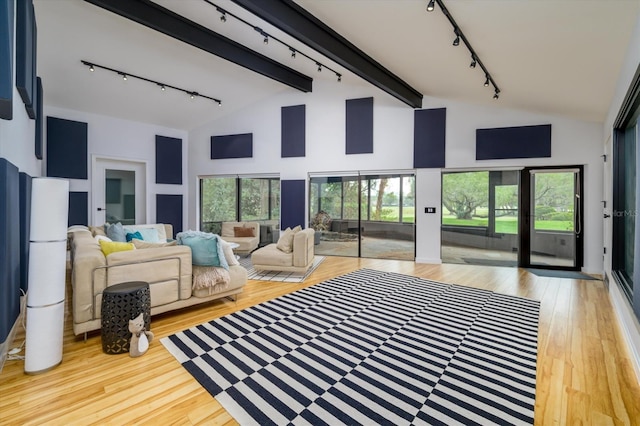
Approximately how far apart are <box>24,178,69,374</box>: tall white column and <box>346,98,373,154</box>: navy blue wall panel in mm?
5723

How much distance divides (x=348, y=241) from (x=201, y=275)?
4.54 meters

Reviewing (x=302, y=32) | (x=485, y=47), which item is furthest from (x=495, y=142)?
(x=302, y=32)

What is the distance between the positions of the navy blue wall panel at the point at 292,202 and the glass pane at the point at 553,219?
16.0ft

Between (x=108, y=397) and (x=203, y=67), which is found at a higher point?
(x=203, y=67)

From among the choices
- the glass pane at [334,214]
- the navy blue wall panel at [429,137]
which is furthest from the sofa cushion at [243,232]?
the navy blue wall panel at [429,137]

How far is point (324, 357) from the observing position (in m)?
2.58

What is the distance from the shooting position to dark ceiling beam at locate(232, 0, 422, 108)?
358 cm

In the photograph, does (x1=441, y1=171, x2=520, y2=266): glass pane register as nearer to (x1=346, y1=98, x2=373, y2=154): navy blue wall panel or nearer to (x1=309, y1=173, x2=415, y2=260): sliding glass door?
(x1=309, y1=173, x2=415, y2=260): sliding glass door

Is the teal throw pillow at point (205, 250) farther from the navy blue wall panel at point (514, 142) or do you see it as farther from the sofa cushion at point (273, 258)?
the navy blue wall panel at point (514, 142)

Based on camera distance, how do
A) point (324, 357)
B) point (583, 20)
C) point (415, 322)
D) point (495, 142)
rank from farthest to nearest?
point (495, 142) → point (415, 322) → point (583, 20) → point (324, 357)

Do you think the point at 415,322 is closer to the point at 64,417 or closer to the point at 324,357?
the point at 324,357

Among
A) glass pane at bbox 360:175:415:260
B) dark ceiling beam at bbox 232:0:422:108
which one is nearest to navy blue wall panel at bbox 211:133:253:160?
glass pane at bbox 360:175:415:260

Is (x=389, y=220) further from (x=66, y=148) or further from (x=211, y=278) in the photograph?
(x=66, y=148)

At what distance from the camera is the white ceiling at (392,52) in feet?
9.87
